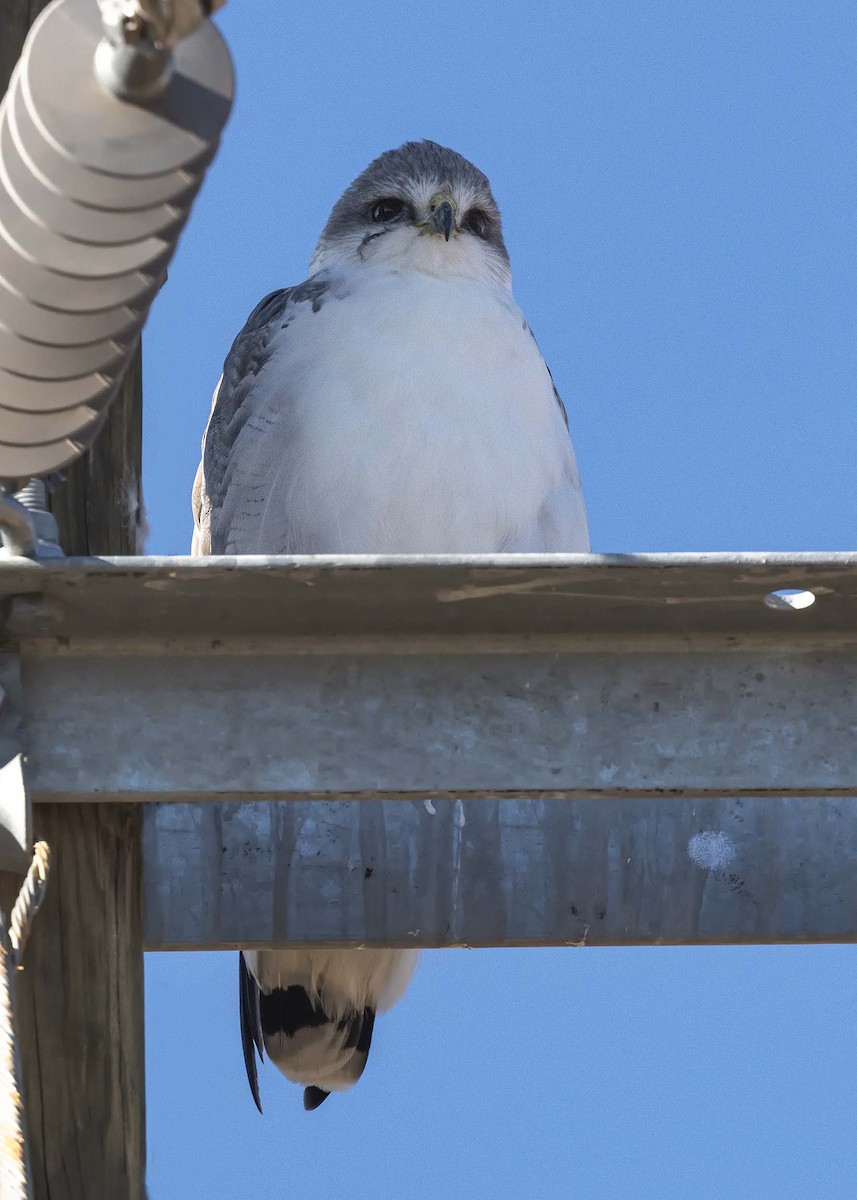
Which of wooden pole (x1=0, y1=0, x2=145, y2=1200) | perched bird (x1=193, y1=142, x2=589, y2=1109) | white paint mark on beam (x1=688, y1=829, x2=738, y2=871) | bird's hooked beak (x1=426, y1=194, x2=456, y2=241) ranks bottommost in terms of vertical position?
wooden pole (x1=0, y1=0, x2=145, y2=1200)

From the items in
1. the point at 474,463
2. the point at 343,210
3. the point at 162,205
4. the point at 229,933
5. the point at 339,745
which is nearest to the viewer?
the point at 162,205

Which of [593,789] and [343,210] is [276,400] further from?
[593,789]

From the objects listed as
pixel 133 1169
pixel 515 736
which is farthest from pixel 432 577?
pixel 133 1169

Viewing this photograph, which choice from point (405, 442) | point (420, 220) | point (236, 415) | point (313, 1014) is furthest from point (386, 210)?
point (313, 1014)

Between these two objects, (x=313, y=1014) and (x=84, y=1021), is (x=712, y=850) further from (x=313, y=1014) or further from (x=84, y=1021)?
(x=84, y=1021)

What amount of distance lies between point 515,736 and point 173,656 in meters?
0.41

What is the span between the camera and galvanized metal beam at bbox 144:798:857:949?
291 centimetres

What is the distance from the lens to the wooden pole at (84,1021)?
2367 mm

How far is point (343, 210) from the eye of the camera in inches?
187

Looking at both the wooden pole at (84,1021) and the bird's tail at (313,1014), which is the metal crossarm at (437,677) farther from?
the bird's tail at (313,1014)

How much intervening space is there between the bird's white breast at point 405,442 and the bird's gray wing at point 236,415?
0.03m

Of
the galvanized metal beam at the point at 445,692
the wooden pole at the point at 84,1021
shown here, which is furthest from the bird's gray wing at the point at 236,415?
the galvanized metal beam at the point at 445,692

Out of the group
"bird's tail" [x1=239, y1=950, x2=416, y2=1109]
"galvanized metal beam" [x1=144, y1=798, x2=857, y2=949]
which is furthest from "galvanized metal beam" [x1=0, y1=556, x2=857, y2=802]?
"bird's tail" [x1=239, y1=950, x2=416, y2=1109]

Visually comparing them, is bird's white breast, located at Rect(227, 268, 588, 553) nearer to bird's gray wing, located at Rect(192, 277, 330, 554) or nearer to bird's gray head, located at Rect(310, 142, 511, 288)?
bird's gray wing, located at Rect(192, 277, 330, 554)
